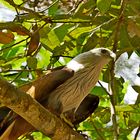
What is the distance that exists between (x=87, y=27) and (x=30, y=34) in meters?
0.19

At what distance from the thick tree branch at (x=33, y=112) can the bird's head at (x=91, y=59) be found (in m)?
0.35

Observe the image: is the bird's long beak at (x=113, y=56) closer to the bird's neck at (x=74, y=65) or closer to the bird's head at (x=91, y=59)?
the bird's head at (x=91, y=59)

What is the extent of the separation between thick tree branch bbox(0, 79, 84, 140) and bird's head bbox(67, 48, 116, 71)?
35 centimetres

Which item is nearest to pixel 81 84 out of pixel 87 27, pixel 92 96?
pixel 92 96

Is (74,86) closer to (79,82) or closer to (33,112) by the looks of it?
(79,82)

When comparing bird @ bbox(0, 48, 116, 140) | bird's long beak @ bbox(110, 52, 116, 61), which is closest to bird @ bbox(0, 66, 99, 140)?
bird @ bbox(0, 48, 116, 140)

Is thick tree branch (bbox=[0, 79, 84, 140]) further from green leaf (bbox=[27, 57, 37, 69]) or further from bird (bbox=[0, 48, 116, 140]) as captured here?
green leaf (bbox=[27, 57, 37, 69])

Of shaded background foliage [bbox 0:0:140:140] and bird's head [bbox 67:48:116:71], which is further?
bird's head [bbox 67:48:116:71]

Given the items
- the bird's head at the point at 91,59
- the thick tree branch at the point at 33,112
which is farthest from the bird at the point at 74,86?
the thick tree branch at the point at 33,112

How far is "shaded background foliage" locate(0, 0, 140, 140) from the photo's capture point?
1.58m

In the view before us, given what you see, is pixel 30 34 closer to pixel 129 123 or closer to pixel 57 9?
pixel 57 9

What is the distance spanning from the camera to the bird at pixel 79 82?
5.63 ft

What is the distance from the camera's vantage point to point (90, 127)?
6.41 feet

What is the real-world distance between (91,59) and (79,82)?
110mm
